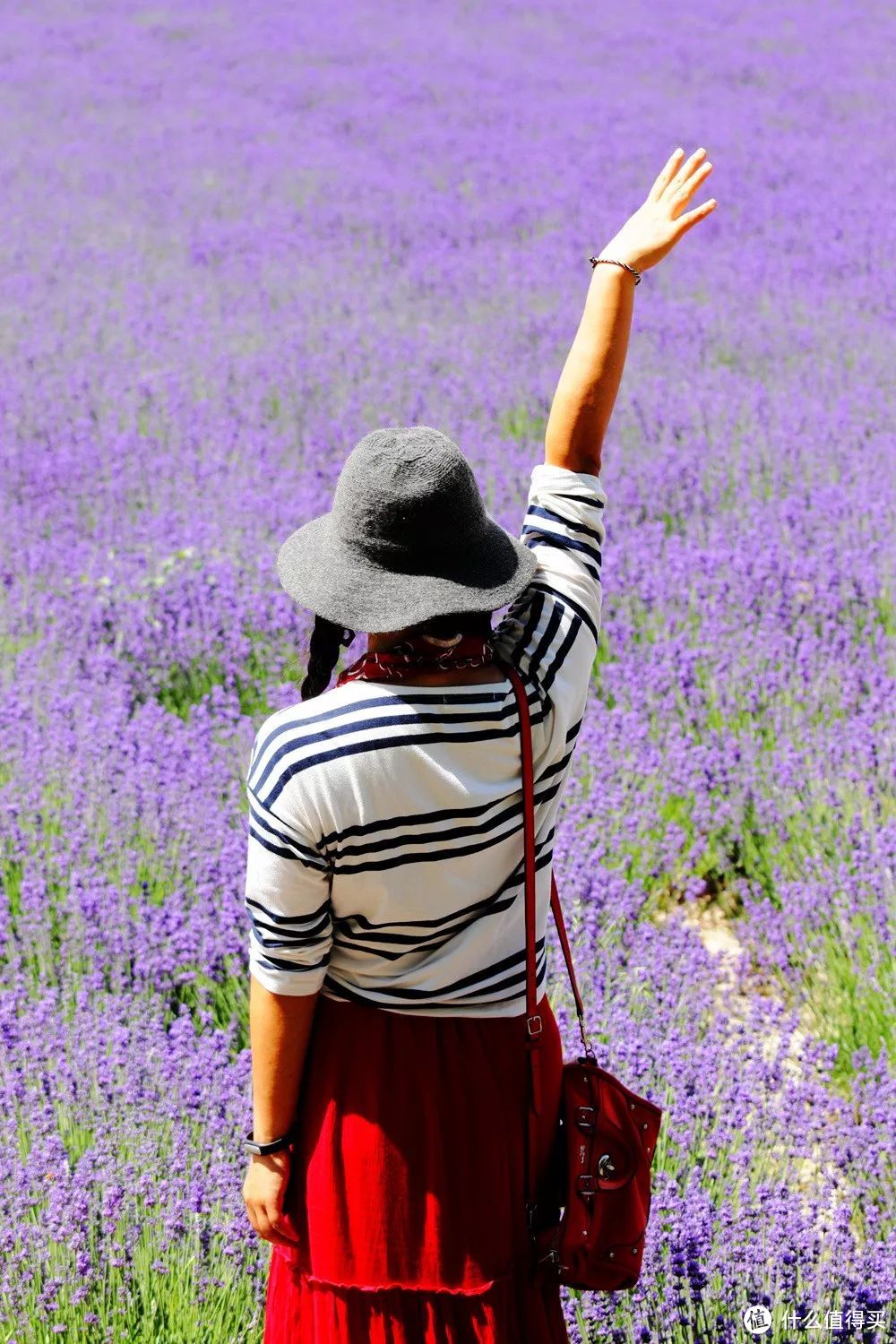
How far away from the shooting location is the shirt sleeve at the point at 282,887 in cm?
132

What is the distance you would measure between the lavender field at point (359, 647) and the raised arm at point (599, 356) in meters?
0.70

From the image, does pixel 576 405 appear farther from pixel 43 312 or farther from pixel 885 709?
pixel 43 312

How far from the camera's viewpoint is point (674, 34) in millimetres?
12766

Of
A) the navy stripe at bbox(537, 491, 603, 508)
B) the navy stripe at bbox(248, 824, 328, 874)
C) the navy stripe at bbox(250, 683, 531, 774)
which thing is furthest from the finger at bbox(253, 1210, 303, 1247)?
the navy stripe at bbox(537, 491, 603, 508)

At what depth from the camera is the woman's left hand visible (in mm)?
1524

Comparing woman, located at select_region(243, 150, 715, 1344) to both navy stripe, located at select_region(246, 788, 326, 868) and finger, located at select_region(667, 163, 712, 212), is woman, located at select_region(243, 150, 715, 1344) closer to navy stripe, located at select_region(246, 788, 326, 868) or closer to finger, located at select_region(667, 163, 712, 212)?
navy stripe, located at select_region(246, 788, 326, 868)

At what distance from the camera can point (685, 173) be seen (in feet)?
5.74

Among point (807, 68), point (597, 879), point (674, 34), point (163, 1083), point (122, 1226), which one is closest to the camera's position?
point (122, 1226)

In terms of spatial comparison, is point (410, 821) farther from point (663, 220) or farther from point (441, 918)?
point (663, 220)

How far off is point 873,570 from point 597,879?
1.56 metres

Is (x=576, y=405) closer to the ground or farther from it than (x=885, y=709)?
farther from it

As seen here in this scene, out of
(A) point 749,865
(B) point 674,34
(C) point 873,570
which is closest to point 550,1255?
(A) point 749,865

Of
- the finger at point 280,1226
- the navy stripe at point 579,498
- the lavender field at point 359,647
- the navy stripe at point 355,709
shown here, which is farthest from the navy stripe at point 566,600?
the finger at point 280,1226

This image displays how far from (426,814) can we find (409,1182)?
44cm
